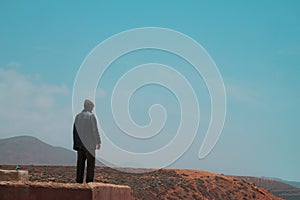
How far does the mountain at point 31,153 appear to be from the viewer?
15449 cm

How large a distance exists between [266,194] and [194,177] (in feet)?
28.5

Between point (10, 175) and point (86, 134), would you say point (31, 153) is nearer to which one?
point (10, 175)

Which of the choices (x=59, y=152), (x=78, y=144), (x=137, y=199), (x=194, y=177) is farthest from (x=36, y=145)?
(x=78, y=144)

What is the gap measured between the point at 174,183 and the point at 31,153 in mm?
128962

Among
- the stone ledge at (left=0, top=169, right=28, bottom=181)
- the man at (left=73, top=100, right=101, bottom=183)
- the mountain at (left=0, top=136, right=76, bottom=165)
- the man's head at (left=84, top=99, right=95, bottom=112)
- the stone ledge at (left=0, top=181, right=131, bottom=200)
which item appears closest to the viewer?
the stone ledge at (left=0, top=181, right=131, bottom=200)

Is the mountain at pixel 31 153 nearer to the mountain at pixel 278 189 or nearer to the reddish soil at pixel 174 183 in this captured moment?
the mountain at pixel 278 189

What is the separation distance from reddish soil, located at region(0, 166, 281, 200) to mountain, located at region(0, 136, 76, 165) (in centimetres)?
9790

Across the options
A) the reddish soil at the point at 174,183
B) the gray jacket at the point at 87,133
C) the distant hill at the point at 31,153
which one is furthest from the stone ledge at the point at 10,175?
the distant hill at the point at 31,153

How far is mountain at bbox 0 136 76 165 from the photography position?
507 feet

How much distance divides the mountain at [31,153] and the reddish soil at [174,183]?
321 ft

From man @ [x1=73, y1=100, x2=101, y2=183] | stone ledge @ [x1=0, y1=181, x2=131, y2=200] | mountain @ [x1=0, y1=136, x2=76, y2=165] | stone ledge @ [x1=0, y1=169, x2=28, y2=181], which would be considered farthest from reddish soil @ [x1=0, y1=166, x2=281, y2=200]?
mountain @ [x1=0, y1=136, x2=76, y2=165]

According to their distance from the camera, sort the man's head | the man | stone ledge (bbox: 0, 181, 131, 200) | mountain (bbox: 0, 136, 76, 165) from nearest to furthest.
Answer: stone ledge (bbox: 0, 181, 131, 200)
the man
the man's head
mountain (bbox: 0, 136, 76, 165)

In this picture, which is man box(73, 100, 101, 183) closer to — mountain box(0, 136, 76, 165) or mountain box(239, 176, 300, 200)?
mountain box(239, 176, 300, 200)

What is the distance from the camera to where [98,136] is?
7.88 metres
